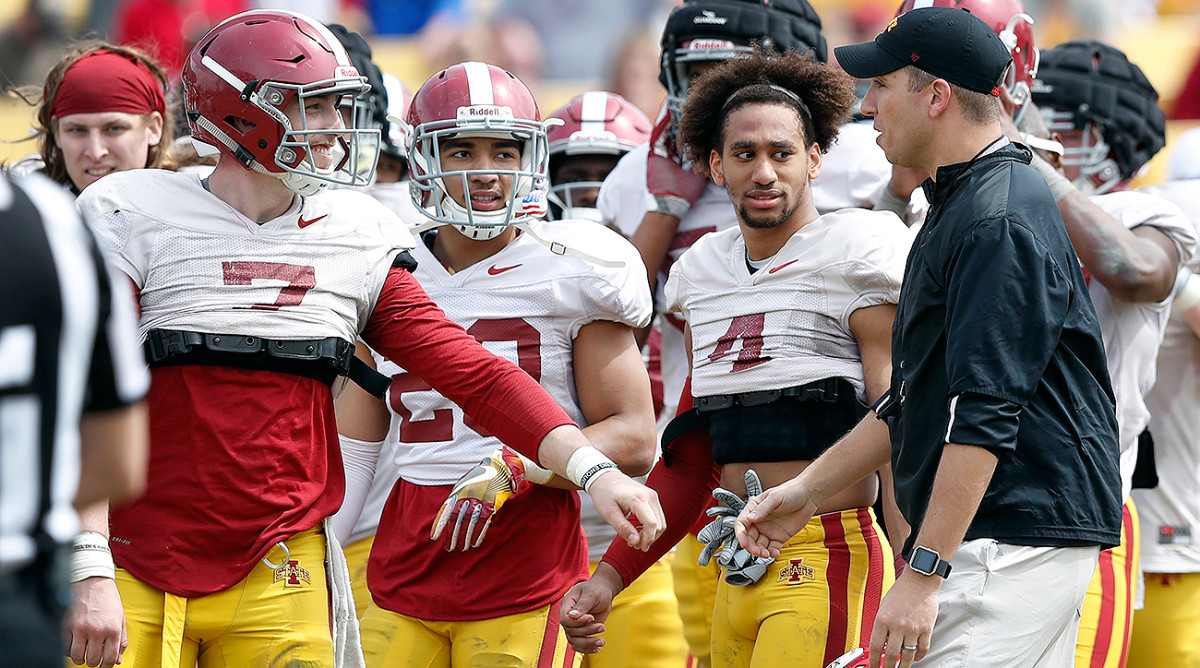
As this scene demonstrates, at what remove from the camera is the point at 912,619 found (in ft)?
8.59

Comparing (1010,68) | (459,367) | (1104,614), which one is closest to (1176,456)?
(1104,614)

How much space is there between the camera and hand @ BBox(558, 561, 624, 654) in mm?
3371

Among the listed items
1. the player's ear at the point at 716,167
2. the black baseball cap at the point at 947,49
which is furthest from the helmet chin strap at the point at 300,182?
the black baseball cap at the point at 947,49

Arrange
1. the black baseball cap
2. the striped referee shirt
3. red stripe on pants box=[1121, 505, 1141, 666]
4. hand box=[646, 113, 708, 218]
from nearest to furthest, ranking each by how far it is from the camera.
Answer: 1. the striped referee shirt
2. the black baseball cap
3. red stripe on pants box=[1121, 505, 1141, 666]
4. hand box=[646, 113, 708, 218]

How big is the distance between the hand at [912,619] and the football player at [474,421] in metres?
1.14

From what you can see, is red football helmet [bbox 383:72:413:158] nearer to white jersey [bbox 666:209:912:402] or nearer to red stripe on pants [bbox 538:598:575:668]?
white jersey [bbox 666:209:912:402]

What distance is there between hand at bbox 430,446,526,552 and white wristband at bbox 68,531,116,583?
0.87 m

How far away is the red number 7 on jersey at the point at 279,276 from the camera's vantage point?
9.96 feet

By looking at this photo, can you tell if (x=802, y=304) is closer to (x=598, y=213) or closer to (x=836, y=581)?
(x=836, y=581)

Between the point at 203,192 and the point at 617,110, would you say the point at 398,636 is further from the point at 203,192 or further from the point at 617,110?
the point at 617,110

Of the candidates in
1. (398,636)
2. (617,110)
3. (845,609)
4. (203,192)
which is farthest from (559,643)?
(617,110)

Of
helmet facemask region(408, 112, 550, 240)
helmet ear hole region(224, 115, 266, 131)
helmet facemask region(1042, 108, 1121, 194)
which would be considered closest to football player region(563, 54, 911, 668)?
helmet facemask region(408, 112, 550, 240)

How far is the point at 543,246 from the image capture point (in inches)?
150

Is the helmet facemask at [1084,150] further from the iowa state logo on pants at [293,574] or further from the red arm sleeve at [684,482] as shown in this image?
the iowa state logo on pants at [293,574]
